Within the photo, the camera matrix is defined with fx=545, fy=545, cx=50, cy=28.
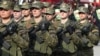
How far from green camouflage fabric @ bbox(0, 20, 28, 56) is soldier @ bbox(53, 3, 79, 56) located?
134 cm

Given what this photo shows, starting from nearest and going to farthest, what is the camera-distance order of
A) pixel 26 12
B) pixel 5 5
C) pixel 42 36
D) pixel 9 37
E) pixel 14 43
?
pixel 9 37 < pixel 14 43 < pixel 5 5 < pixel 42 36 < pixel 26 12

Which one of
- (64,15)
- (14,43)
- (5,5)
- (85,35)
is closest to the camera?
(14,43)

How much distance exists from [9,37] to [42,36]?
3.46 feet

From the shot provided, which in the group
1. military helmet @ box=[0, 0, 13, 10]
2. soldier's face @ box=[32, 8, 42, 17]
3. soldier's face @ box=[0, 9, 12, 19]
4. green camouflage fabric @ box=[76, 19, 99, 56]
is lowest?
green camouflage fabric @ box=[76, 19, 99, 56]

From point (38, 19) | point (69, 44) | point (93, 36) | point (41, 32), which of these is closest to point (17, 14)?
point (38, 19)

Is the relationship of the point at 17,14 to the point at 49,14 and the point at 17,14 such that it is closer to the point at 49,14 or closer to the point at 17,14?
the point at 17,14

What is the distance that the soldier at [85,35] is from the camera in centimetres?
1180

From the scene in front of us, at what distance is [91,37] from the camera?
11.9m

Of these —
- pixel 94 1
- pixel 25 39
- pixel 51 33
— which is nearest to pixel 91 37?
pixel 51 33

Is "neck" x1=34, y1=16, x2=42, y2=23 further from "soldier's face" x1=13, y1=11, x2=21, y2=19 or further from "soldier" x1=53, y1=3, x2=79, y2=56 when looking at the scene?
"soldier" x1=53, y1=3, x2=79, y2=56

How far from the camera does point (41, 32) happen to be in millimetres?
10453

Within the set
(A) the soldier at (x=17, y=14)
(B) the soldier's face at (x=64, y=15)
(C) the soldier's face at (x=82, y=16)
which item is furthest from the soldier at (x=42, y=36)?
(C) the soldier's face at (x=82, y=16)

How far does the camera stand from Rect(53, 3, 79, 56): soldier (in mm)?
10984

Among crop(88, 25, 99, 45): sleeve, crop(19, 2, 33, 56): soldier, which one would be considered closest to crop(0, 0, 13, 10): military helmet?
crop(19, 2, 33, 56): soldier
